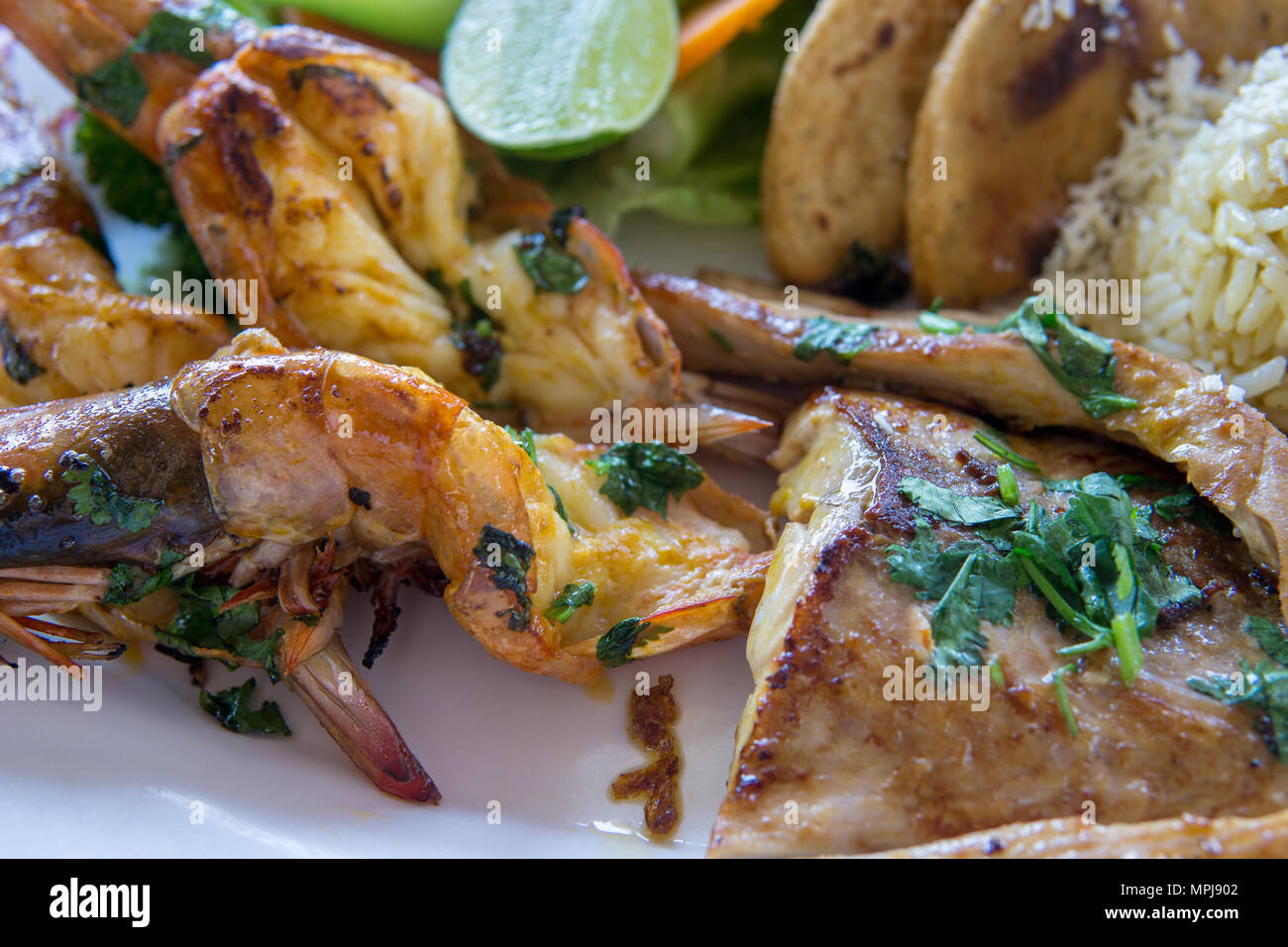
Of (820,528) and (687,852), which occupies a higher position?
(820,528)

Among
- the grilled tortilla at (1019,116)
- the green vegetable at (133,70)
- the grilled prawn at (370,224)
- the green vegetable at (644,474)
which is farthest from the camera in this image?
the grilled tortilla at (1019,116)

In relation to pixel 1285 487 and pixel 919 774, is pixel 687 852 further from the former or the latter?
pixel 1285 487

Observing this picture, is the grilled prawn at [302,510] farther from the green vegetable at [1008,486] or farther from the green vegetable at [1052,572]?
the green vegetable at [1008,486]

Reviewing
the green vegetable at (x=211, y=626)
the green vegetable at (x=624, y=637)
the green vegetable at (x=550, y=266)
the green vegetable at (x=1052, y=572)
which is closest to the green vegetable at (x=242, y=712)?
the green vegetable at (x=211, y=626)
